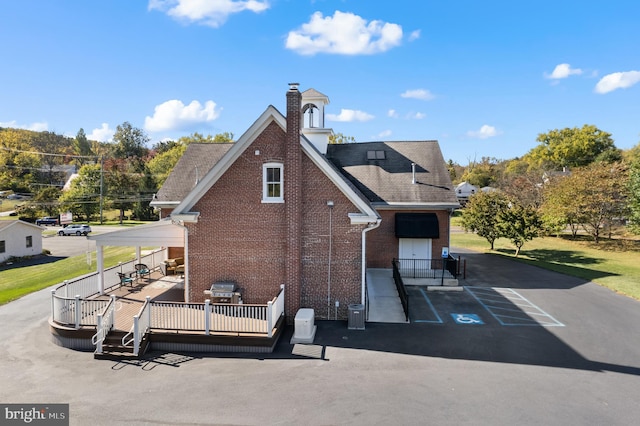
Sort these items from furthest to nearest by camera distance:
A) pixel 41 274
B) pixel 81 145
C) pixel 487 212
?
1. pixel 81 145
2. pixel 487 212
3. pixel 41 274

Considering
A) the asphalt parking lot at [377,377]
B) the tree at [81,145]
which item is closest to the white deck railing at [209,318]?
the asphalt parking lot at [377,377]

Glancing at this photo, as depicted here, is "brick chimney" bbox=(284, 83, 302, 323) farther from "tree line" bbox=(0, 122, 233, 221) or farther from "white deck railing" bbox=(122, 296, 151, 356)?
"tree line" bbox=(0, 122, 233, 221)

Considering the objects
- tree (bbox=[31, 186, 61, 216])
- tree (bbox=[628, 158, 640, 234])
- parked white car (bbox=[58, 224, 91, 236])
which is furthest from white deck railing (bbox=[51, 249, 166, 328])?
tree (bbox=[31, 186, 61, 216])

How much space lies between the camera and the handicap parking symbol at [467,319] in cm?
1348

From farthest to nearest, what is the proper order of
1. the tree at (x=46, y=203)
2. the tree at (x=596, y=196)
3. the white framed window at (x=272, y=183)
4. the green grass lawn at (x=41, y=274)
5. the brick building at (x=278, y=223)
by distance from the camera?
1. the tree at (x=46, y=203)
2. the tree at (x=596, y=196)
3. the green grass lawn at (x=41, y=274)
4. the white framed window at (x=272, y=183)
5. the brick building at (x=278, y=223)

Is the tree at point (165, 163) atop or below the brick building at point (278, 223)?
atop

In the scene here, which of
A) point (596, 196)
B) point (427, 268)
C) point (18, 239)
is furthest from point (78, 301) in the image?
point (596, 196)

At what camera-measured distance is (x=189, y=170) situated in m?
23.6

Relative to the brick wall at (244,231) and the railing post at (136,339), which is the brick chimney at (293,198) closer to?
the brick wall at (244,231)

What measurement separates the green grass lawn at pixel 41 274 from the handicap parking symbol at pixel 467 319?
63.4 feet

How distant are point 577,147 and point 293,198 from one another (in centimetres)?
8239

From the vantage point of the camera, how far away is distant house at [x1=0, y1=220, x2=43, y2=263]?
29281 mm

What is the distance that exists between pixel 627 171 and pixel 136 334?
43738 mm

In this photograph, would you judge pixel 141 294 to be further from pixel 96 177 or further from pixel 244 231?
pixel 96 177
